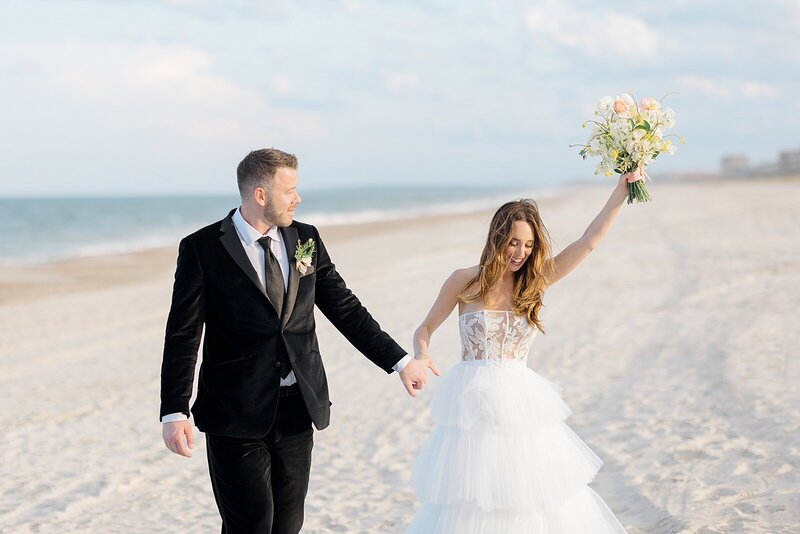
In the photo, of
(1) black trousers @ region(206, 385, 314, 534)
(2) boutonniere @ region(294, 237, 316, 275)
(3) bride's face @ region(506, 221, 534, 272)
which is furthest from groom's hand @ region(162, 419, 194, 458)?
(3) bride's face @ region(506, 221, 534, 272)

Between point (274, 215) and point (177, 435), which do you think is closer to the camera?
point (177, 435)

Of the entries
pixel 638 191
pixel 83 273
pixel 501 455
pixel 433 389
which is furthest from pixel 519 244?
pixel 83 273

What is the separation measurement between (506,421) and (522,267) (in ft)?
2.59

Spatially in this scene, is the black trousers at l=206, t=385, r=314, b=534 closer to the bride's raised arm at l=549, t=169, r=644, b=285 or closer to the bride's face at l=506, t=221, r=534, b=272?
the bride's face at l=506, t=221, r=534, b=272

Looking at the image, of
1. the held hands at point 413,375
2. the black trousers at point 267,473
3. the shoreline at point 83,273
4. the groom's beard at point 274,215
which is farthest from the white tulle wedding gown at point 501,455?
the shoreline at point 83,273

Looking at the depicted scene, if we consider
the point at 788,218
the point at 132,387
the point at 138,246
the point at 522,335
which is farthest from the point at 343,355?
the point at 138,246

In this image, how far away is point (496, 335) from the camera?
4297 mm

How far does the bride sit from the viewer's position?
13.1 ft

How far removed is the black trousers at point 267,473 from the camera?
3977mm

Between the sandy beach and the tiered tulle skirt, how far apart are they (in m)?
1.63

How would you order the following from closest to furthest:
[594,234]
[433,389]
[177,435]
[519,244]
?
1. [177,435]
2. [519,244]
3. [594,234]
4. [433,389]

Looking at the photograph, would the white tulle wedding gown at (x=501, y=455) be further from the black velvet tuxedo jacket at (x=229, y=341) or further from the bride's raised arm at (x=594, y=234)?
the black velvet tuxedo jacket at (x=229, y=341)

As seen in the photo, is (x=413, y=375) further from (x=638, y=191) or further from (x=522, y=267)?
(x=638, y=191)

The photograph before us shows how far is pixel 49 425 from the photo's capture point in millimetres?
8828
